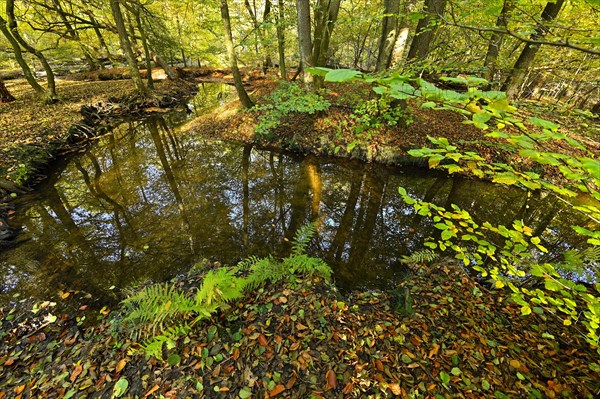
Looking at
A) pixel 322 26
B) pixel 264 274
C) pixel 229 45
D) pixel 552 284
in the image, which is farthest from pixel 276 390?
pixel 322 26

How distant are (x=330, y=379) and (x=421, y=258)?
2941 millimetres

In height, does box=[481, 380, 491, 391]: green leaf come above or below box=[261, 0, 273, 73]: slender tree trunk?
below

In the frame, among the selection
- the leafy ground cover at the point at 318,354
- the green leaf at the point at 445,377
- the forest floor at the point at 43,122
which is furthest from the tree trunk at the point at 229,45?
the green leaf at the point at 445,377

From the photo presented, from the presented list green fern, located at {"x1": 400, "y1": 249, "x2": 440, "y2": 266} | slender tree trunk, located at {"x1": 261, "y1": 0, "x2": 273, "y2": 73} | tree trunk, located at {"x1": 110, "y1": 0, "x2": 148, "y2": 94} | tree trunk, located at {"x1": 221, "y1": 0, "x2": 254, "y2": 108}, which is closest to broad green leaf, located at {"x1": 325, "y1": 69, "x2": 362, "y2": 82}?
green fern, located at {"x1": 400, "y1": 249, "x2": 440, "y2": 266}

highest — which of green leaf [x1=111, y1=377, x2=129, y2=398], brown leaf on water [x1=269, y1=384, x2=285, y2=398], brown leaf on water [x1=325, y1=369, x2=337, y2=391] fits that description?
brown leaf on water [x1=325, y1=369, x2=337, y2=391]

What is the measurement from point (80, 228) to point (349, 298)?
6214 millimetres

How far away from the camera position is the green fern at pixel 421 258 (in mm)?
4727

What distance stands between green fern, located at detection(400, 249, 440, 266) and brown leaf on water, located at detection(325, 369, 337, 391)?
2.79m

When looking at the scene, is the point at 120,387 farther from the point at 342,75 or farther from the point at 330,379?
the point at 342,75

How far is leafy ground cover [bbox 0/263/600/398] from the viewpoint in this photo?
2.60m

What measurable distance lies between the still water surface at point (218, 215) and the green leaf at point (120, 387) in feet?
6.46

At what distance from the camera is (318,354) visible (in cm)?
290

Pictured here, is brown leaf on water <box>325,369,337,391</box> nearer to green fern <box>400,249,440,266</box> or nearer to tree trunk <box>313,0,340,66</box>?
green fern <box>400,249,440,266</box>

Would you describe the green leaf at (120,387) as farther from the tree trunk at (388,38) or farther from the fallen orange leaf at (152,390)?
→ the tree trunk at (388,38)
